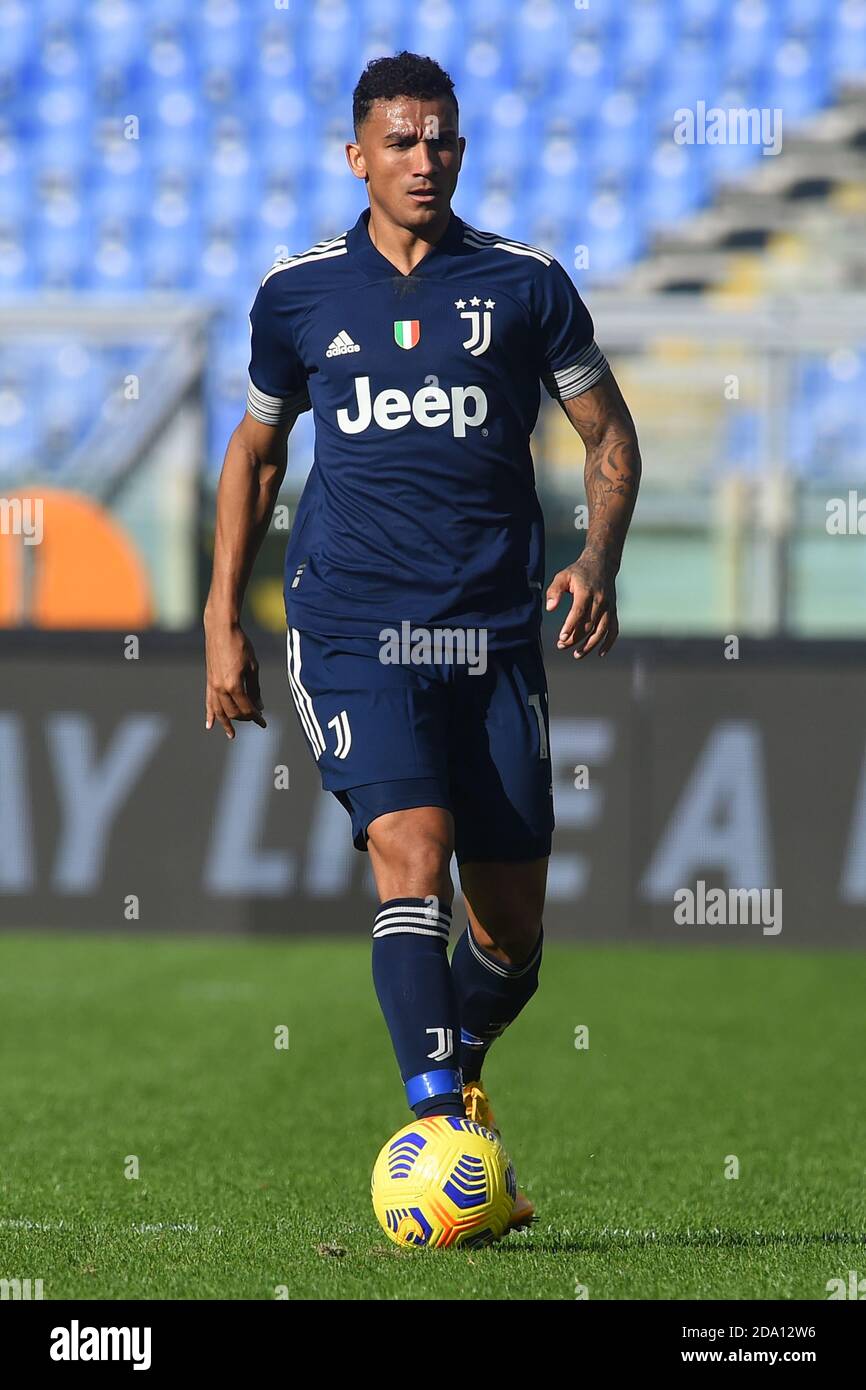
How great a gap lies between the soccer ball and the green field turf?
0.05 metres

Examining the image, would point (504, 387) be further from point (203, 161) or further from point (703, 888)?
point (203, 161)

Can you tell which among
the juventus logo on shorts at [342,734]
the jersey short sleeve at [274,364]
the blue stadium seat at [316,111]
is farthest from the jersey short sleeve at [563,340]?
the blue stadium seat at [316,111]

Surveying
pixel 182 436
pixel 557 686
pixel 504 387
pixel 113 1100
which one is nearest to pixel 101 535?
pixel 182 436

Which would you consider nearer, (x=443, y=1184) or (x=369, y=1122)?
(x=443, y=1184)

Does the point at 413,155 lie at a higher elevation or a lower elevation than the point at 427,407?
higher

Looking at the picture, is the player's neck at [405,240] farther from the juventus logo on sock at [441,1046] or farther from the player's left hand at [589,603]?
the juventus logo on sock at [441,1046]

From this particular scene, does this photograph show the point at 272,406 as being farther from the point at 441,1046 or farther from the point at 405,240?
the point at 441,1046

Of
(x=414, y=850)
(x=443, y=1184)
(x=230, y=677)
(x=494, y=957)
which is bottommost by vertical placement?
(x=443, y=1184)

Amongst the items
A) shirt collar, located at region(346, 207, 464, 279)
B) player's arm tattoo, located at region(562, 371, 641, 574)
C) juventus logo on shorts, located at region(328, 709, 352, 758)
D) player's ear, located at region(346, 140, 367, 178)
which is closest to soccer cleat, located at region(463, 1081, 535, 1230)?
juventus logo on shorts, located at region(328, 709, 352, 758)

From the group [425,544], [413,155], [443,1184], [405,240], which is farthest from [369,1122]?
[413,155]

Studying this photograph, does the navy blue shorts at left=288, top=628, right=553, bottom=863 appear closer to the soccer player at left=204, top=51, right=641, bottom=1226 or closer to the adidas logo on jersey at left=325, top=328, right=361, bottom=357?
the soccer player at left=204, top=51, right=641, bottom=1226

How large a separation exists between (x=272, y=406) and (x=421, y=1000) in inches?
45.5

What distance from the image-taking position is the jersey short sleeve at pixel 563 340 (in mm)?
3594

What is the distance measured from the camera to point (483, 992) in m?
3.84
